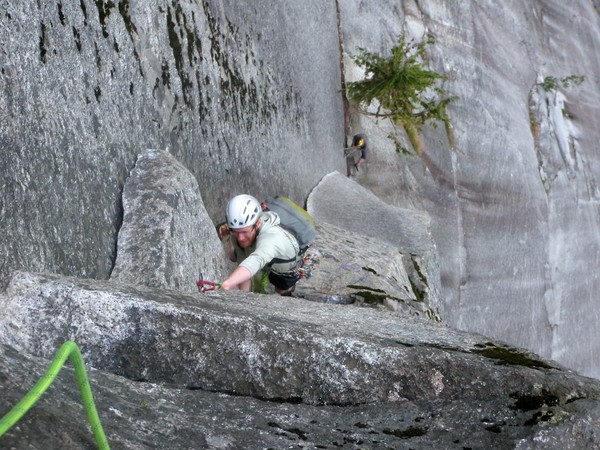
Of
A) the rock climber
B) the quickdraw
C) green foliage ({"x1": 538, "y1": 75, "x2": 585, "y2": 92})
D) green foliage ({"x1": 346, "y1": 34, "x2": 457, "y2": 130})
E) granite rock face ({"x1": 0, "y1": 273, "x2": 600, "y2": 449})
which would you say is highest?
green foliage ({"x1": 538, "y1": 75, "x2": 585, "y2": 92})

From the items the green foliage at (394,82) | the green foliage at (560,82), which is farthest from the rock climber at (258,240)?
the green foliage at (560,82)

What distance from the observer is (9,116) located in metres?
3.23

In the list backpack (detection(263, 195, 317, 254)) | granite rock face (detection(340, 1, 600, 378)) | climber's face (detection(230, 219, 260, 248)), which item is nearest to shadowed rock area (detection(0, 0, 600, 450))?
climber's face (detection(230, 219, 260, 248))

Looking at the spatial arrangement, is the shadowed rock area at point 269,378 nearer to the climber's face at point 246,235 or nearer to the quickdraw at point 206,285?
the quickdraw at point 206,285

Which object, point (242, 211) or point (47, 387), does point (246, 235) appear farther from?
point (47, 387)

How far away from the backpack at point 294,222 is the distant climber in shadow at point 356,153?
506 centimetres

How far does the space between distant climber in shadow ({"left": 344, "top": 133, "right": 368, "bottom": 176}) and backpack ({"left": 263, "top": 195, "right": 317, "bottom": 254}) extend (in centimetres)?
506

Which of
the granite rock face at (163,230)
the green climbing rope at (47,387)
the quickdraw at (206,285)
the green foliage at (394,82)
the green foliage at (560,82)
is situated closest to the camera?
the green climbing rope at (47,387)

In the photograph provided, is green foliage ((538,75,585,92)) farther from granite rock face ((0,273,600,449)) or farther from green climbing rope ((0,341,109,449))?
green climbing rope ((0,341,109,449))

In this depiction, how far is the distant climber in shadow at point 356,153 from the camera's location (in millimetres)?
10531

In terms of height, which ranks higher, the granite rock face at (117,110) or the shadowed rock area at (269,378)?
the granite rock face at (117,110)

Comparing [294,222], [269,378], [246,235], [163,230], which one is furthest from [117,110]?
[269,378]

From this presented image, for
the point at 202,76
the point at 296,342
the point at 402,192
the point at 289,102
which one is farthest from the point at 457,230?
the point at 296,342

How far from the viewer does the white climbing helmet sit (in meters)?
4.89
